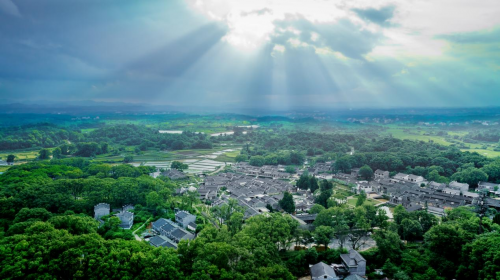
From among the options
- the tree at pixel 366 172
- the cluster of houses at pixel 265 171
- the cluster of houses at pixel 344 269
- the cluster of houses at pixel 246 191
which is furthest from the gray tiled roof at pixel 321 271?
the tree at pixel 366 172

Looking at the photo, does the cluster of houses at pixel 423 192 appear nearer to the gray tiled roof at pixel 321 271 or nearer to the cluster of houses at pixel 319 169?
the cluster of houses at pixel 319 169

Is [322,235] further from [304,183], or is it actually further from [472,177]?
[472,177]

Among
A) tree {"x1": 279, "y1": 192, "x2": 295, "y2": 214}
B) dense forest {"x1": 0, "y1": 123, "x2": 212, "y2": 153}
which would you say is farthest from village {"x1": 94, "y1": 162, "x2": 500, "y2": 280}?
dense forest {"x1": 0, "y1": 123, "x2": 212, "y2": 153}

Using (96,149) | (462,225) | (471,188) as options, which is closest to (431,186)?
(471,188)

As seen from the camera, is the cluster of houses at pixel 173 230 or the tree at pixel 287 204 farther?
the tree at pixel 287 204

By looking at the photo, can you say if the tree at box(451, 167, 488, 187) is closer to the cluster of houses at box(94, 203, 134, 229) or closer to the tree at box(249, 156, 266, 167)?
the tree at box(249, 156, 266, 167)
